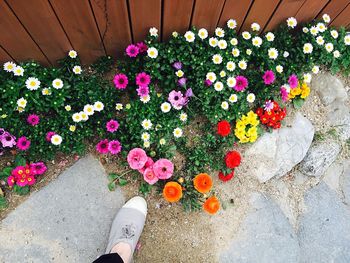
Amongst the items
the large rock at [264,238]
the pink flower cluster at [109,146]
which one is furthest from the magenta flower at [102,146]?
the large rock at [264,238]

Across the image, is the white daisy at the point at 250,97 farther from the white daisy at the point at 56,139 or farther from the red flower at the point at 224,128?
the white daisy at the point at 56,139

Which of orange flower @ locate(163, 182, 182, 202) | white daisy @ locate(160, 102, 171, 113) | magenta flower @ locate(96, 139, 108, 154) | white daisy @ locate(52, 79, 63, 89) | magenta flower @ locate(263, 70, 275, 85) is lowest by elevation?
orange flower @ locate(163, 182, 182, 202)

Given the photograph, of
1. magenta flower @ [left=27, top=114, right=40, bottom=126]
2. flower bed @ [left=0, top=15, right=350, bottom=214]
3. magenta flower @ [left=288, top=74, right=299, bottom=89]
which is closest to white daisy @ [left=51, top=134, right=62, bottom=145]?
flower bed @ [left=0, top=15, right=350, bottom=214]

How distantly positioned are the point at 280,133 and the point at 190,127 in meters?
0.77

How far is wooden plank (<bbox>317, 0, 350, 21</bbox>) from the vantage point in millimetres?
2646

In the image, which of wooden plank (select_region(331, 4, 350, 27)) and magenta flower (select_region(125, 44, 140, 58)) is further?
wooden plank (select_region(331, 4, 350, 27))

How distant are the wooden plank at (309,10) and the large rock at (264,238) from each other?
150 cm

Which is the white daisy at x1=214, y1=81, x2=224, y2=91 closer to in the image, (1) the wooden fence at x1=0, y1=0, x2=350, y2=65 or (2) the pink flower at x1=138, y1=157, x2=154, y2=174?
(1) the wooden fence at x1=0, y1=0, x2=350, y2=65

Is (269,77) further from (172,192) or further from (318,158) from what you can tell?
(172,192)

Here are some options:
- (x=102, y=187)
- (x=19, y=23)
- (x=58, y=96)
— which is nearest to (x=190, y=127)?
(x=102, y=187)

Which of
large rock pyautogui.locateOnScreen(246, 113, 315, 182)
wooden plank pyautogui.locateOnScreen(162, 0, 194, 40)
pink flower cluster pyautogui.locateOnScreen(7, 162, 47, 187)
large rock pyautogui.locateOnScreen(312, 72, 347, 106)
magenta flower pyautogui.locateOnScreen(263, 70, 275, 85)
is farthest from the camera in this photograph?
large rock pyautogui.locateOnScreen(312, 72, 347, 106)

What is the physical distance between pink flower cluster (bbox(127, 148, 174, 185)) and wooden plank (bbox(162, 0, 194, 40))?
0.94 metres

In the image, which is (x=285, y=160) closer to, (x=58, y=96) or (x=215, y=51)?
(x=215, y=51)

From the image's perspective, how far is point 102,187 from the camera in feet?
8.46
